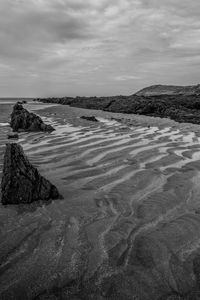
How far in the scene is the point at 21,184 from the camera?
4.09m

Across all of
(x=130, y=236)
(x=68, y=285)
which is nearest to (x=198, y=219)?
(x=130, y=236)

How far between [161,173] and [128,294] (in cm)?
343

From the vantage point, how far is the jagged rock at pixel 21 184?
4.02m

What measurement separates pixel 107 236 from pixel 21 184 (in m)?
1.54

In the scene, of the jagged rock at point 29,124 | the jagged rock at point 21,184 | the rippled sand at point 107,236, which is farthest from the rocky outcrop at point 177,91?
the jagged rock at point 21,184

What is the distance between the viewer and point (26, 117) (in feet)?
44.3

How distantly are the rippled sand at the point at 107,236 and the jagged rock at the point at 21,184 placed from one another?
190 mm

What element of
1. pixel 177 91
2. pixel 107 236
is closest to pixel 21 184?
pixel 107 236

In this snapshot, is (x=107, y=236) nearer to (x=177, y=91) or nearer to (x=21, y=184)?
(x=21, y=184)

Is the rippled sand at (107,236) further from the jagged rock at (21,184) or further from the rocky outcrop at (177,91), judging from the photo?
the rocky outcrop at (177,91)

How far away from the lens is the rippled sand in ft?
7.91

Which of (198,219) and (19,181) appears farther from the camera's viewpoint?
(19,181)

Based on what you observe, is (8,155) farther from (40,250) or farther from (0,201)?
(40,250)

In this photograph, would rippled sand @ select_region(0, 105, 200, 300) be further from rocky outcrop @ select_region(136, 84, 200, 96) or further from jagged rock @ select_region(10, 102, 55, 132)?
rocky outcrop @ select_region(136, 84, 200, 96)
